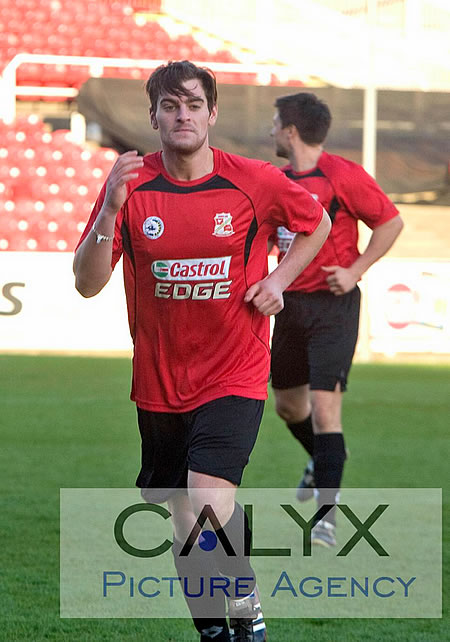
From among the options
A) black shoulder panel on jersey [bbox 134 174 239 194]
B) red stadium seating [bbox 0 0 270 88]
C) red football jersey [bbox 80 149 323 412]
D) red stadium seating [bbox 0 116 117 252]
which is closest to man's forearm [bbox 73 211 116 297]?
red football jersey [bbox 80 149 323 412]

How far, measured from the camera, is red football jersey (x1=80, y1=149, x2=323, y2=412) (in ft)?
12.2

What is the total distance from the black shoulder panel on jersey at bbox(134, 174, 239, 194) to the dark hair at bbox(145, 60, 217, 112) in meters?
0.22

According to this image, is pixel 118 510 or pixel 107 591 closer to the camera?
pixel 107 591

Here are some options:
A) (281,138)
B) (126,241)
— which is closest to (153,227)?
(126,241)

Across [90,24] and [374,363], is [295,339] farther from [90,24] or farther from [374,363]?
[90,24]

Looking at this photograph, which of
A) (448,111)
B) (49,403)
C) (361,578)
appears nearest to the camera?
(361,578)

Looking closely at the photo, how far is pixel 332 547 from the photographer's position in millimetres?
5695

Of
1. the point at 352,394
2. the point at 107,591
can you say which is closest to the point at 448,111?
the point at 352,394

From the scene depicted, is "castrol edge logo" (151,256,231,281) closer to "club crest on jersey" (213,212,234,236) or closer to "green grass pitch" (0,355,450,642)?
"club crest on jersey" (213,212,234,236)

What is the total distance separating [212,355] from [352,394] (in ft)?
29.7

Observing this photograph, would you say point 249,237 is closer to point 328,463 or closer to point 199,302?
point 199,302

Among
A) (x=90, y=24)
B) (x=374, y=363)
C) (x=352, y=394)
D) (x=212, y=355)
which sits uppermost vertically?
(x=212, y=355)

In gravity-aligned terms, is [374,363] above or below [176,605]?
below

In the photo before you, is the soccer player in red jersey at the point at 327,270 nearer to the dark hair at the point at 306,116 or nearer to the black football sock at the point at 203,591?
the dark hair at the point at 306,116
